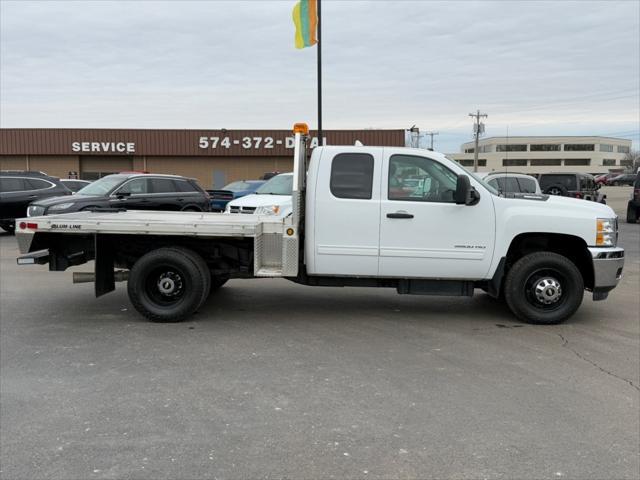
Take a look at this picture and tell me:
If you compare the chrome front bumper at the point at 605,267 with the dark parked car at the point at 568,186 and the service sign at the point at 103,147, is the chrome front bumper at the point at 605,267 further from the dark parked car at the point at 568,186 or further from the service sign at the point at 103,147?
the service sign at the point at 103,147

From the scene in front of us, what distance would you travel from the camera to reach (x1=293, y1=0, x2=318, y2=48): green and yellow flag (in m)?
16.1

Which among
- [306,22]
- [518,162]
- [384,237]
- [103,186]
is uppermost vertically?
[518,162]

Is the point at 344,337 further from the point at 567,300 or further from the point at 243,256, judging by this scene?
the point at 567,300

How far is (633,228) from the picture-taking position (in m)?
20.0

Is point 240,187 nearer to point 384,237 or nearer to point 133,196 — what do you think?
point 133,196

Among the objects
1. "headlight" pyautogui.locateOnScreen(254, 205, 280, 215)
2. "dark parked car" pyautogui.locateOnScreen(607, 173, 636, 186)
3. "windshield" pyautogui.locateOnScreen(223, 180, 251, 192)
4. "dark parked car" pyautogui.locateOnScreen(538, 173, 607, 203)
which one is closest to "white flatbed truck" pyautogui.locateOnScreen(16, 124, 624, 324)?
"headlight" pyautogui.locateOnScreen(254, 205, 280, 215)

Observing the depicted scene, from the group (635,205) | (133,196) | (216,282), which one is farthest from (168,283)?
(635,205)

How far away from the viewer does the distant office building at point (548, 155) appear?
343ft

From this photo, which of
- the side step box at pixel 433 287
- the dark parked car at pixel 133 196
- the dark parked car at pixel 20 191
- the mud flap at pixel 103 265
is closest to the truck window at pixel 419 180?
the side step box at pixel 433 287

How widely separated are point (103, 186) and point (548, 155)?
348ft

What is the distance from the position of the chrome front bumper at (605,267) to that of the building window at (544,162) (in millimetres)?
107500

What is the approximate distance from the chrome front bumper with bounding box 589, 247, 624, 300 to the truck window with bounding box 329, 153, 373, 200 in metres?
2.70

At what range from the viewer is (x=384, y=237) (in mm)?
6500

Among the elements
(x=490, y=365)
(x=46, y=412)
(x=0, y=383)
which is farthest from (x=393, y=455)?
(x=0, y=383)
